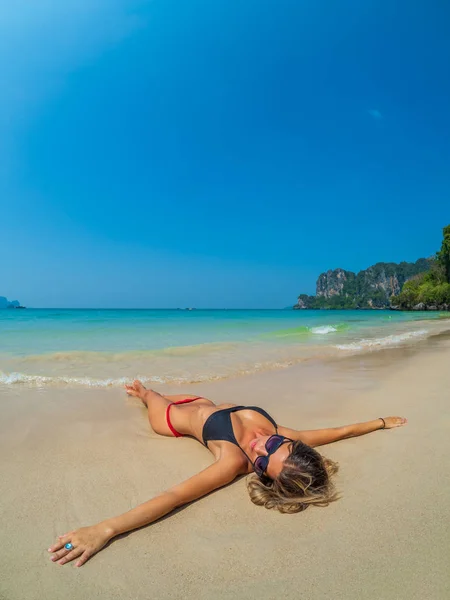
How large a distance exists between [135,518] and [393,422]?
321 centimetres

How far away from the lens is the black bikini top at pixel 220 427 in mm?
3227

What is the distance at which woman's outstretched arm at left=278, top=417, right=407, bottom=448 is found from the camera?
3.48 meters

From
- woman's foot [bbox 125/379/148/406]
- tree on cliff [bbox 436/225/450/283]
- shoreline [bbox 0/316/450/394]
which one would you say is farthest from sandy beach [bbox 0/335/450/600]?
tree on cliff [bbox 436/225/450/283]

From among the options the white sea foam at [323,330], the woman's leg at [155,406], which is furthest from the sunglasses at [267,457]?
the white sea foam at [323,330]

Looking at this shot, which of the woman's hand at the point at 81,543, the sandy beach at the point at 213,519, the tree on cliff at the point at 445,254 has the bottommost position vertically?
the sandy beach at the point at 213,519

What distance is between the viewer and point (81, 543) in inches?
81.1

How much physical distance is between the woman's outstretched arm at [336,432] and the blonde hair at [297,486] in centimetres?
68

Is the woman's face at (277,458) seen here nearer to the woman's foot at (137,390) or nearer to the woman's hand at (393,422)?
the woman's hand at (393,422)

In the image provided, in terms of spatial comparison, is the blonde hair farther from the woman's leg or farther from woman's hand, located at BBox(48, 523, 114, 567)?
the woman's leg

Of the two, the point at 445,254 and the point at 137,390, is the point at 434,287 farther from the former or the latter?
the point at 137,390

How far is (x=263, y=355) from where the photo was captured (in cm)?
1034

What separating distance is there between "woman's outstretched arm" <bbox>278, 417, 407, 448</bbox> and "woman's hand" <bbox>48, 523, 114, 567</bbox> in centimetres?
183

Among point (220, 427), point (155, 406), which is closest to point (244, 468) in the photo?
point (220, 427)

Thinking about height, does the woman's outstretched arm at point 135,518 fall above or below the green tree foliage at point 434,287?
below
